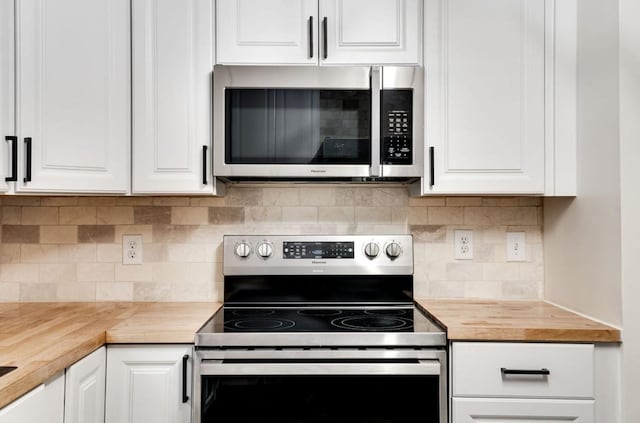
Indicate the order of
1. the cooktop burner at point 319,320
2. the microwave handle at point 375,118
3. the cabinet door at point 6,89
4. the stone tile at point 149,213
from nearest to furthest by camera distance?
the cabinet door at point 6,89 → the cooktop burner at point 319,320 → the microwave handle at point 375,118 → the stone tile at point 149,213

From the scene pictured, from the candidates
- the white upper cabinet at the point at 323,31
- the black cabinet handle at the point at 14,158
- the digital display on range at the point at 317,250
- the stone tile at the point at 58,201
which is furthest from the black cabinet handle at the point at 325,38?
the stone tile at the point at 58,201

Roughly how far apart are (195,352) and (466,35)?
4.75 feet

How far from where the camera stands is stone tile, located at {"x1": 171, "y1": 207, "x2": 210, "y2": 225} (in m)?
2.12

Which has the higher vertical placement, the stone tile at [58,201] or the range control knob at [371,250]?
the stone tile at [58,201]

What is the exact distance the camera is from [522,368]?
61.1 inches

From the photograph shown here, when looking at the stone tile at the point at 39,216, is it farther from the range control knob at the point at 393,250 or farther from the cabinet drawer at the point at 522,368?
the cabinet drawer at the point at 522,368

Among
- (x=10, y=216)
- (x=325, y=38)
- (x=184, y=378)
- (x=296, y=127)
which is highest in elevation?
(x=325, y=38)

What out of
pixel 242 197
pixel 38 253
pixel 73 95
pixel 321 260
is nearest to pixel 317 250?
pixel 321 260

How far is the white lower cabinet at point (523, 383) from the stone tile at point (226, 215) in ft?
3.43

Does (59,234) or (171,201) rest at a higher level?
(171,201)

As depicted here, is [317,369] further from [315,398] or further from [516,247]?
[516,247]

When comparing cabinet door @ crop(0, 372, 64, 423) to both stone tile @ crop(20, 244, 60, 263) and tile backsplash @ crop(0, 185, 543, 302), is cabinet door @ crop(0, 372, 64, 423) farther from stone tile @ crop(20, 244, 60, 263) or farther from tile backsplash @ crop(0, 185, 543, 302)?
stone tile @ crop(20, 244, 60, 263)

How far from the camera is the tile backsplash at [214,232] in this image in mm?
2086

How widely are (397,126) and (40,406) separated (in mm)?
1361
